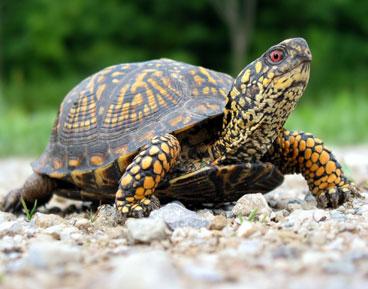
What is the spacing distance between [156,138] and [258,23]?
770 inches

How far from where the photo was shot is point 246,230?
2.29 m

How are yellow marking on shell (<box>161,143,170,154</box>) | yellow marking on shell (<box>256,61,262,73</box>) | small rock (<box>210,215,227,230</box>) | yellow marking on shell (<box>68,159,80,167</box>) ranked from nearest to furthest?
small rock (<box>210,215,227,230</box>) < yellow marking on shell (<box>161,143,170,154</box>) < yellow marking on shell (<box>256,61,262,73</box>) < yellow marking on shell (<box>68,159,80,167</box>)

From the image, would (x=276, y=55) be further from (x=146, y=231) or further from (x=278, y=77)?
(x=146, y=231)

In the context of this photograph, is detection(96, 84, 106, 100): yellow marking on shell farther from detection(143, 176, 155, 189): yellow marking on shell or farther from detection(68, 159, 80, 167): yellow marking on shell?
detection(143, 176, 155, 189): yellow marking on shell

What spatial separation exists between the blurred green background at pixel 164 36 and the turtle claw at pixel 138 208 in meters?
16.5

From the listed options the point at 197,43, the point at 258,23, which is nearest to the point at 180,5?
the point at 197,43

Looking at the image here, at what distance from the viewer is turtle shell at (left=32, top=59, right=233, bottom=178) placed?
3303 mm

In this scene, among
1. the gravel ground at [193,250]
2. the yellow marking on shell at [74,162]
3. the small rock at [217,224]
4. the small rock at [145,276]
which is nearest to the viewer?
the small rock at [145,276]

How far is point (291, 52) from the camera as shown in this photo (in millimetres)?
2955

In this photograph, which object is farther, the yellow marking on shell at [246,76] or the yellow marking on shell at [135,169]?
the yellow marking on shell at [246,76]

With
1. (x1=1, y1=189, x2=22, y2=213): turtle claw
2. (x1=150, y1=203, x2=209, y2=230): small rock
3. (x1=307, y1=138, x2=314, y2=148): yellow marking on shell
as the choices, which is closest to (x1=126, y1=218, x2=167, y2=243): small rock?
(x1=150, y1=203, x2=209, y2=230): small rock

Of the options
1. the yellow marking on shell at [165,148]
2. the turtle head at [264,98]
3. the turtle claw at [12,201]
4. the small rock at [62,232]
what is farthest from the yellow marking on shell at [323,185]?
the turtle claw at [12,201]

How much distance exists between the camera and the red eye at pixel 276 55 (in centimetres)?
299

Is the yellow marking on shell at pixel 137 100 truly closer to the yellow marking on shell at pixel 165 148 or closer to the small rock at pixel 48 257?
the yellow marking on shell at pixel 165 148
